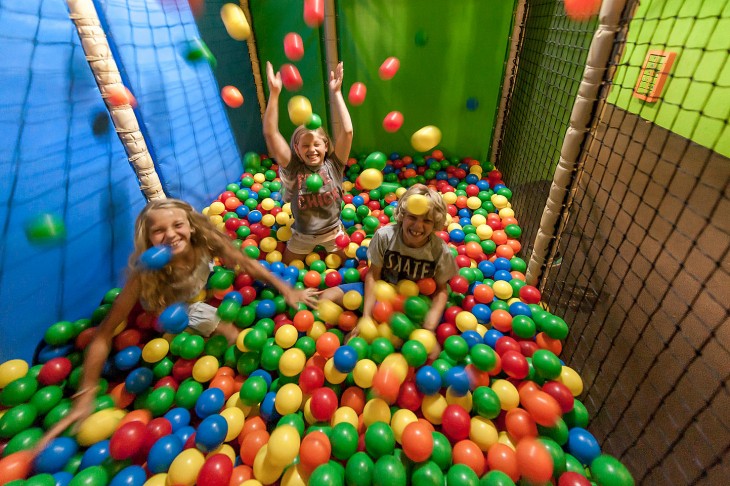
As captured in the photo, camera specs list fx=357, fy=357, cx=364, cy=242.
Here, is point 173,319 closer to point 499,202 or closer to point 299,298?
point 299,298

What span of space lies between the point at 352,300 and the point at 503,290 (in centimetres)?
76

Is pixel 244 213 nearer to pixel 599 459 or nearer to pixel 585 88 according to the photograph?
pixel 585 88

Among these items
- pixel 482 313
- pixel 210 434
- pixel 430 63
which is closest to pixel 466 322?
pixel 482 313

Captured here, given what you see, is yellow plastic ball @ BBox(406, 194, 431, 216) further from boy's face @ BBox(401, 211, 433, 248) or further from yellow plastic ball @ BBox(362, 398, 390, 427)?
yellow plastic ball @ BBox(362, 398, 390, 427)

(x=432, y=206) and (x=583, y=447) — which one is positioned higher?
(x=432, y=206)

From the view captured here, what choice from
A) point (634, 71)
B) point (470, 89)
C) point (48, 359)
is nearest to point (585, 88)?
point (470, 89)

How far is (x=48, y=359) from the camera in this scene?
4.83 ft

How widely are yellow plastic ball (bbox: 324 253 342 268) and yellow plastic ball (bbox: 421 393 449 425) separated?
1048mm

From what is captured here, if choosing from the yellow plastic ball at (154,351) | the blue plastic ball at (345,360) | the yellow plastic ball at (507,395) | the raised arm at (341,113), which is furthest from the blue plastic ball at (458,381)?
the raised arm at (341,113)

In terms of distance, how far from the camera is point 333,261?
2174 mm

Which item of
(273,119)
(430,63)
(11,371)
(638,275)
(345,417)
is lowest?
(638,275)

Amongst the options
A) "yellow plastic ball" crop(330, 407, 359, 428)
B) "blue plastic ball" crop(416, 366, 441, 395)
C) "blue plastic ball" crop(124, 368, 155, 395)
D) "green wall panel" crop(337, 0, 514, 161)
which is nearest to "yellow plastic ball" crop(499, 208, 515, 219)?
"green wall panel" crop(337, 0, 514, 161)

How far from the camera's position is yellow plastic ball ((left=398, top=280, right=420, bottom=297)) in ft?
5.34

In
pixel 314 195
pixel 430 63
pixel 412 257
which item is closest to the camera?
pixel 412 257
